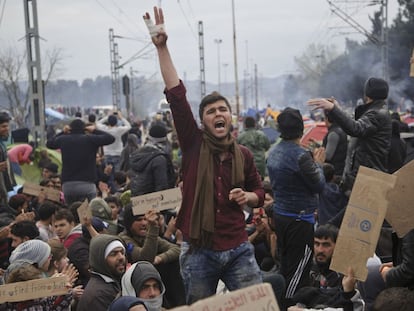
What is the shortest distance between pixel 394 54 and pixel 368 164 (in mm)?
41790

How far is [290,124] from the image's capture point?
6.29 meters

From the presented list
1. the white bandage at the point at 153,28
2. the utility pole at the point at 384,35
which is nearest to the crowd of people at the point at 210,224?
the white bandage at the point at 153,28

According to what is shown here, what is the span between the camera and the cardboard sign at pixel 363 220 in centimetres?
432

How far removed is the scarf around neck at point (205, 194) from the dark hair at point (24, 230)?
8.48 ft

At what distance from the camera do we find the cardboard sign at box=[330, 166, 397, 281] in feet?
14.2

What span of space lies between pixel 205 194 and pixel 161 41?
98cm

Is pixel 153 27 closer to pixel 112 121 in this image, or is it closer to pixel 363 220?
pixel 363 220

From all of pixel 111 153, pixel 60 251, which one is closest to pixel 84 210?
pixel 60 251

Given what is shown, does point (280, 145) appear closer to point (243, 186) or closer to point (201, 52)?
point (243, 186)

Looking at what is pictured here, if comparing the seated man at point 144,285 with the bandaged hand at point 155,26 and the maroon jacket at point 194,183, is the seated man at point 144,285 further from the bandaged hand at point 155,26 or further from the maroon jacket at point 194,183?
the bandaged hand at point 155,26

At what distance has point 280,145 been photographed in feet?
21.2

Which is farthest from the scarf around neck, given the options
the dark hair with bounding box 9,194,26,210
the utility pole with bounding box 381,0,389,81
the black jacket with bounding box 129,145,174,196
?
the utility pole with bounding box 381,0,389,81

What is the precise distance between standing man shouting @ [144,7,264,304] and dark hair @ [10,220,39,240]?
96.3 inches

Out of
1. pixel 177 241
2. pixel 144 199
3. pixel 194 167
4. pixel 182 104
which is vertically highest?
pixel 182 104
